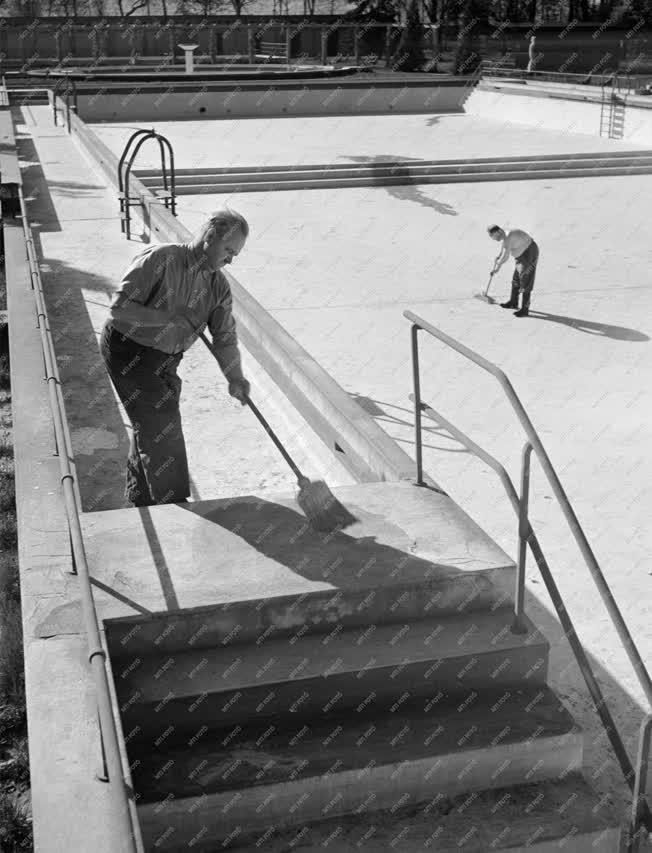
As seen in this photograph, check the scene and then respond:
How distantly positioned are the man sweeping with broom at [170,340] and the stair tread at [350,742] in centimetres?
96

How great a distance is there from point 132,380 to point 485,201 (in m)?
15.0

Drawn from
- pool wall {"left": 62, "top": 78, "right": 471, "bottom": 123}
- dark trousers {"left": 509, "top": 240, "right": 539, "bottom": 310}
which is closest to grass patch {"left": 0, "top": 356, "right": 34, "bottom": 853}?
dark trousers {"left": 509, "top": 240, "right": 539, "bottom": 310}

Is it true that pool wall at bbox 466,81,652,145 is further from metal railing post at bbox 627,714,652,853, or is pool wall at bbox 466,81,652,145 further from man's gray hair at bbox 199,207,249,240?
metal railing post at bbox 627,714,652,853

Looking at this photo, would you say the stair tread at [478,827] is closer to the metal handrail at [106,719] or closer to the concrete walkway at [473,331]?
the concrete walkway at [473,331]

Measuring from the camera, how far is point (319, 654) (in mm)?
3980

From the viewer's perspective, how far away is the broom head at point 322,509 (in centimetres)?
455

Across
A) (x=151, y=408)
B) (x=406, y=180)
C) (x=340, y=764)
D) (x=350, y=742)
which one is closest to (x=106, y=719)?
(x=340, y=764)

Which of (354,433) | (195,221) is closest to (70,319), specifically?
(354,433)

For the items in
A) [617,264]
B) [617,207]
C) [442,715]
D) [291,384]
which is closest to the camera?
[442,715]

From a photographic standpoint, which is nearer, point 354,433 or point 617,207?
point 354,433

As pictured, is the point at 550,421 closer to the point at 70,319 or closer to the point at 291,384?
the point at 291,384

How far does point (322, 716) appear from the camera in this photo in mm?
3932

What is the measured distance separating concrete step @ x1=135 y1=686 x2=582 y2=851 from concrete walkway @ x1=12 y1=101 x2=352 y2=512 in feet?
9.02

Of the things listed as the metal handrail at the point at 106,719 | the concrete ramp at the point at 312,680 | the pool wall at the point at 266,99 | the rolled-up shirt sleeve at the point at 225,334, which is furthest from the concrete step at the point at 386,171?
the metal handrail at the point at 106,719
